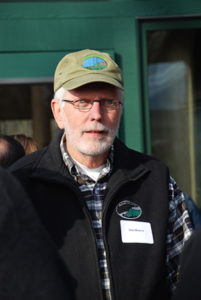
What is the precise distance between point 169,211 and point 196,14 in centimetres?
219

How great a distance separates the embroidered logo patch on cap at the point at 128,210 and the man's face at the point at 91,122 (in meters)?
0.25

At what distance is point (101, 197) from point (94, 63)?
0.58m

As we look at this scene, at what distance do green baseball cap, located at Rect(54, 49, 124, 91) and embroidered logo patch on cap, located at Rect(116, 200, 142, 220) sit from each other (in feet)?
1.64

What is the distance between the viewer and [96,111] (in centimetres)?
158

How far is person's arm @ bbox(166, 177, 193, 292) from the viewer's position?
1.61m

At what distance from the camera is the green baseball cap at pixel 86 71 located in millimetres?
1553

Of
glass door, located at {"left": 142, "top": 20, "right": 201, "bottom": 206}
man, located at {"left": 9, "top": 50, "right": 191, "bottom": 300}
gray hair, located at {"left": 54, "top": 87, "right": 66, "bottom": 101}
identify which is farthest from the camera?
glass door, located at {"left": 142, "top": 20, "right": 201, "bottom": 206}

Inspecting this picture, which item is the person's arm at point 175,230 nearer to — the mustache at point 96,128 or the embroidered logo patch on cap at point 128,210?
the embroidered logo patch on cap at point 128,210

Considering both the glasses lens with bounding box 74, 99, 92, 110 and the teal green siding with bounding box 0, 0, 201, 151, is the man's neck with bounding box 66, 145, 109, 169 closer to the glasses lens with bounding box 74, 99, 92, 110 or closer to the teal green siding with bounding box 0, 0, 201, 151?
the glasses lens with bounding box 74, 99, 92, 110

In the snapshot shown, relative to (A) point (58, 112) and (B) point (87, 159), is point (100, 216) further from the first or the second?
(A) point (58, 112)

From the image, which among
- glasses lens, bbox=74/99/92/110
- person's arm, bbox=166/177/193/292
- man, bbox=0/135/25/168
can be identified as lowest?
person's arm, bbox=166/177/193/292

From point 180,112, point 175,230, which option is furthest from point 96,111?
point 180,112

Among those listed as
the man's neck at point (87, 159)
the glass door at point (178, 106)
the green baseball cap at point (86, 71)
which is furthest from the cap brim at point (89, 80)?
the glass door at point (178, 106)

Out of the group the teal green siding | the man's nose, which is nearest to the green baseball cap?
the man's nose
